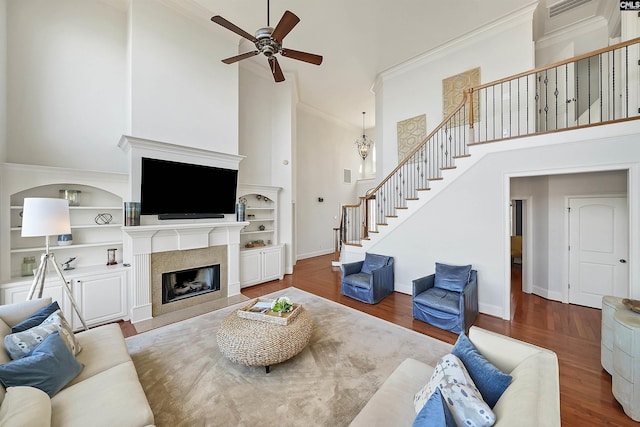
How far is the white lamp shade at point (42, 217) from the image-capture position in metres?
2.43

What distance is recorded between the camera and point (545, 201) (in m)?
4.45

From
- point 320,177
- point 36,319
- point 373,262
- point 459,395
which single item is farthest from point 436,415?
point 320,177

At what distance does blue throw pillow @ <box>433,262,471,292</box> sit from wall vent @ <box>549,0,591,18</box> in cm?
489

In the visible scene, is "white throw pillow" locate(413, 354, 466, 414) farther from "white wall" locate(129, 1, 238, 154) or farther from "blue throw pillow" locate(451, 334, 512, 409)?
"white wall" locate(129, 1, 238, 154)

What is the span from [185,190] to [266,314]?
2.69m

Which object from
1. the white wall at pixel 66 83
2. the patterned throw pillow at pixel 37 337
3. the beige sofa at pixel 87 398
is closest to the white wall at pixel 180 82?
the white wall at pixel 66 83

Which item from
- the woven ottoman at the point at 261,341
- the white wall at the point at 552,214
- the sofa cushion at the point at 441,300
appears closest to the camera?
the woven ottoman at the point at 261,341

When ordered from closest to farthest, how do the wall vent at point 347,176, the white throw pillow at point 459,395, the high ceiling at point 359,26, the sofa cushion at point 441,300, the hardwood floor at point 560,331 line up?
the white throw pillow at point 459,395
the hardwood floor at point 560,331
the sofa cushion at point 441,300
the high ceiling at point 359,26
the wall vent at point 347,176

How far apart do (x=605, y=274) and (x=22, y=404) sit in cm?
668

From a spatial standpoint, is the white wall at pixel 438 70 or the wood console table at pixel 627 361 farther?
the white wall at pixel 438 70

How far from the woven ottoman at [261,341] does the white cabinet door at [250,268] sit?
2605 mm

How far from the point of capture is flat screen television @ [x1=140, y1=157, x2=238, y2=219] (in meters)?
3.77

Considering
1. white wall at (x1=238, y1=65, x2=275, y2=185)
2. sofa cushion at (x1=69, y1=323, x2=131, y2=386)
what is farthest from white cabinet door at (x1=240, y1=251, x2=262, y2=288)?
sofa cushion at (x1=69, y1=323, x2=131, y2=386)

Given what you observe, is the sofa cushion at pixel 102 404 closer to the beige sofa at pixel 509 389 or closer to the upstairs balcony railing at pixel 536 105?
the beige sofa at pixel 509 389
